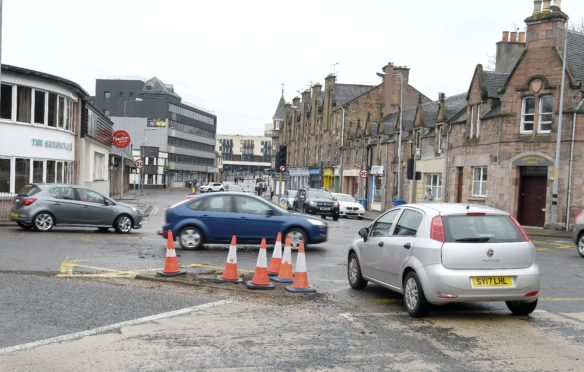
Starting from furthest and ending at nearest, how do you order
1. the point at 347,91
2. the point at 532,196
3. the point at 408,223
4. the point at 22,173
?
the point at 347,91 → the point at 532,196 → the point at 22,173 → the point at 408,223

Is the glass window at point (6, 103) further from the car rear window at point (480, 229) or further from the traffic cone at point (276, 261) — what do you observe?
the car rear window at point (480, 229)

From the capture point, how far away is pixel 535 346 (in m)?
6.56

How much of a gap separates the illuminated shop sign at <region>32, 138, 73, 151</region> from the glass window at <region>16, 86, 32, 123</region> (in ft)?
2.89

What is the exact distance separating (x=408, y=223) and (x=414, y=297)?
46.2 inches

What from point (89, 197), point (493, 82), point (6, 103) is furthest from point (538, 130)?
point (6, 103)

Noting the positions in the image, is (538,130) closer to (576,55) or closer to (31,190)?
(576,55)

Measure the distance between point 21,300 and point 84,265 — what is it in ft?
11.1

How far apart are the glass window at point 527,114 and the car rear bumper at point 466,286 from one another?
23.6m

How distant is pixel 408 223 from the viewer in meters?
8.55

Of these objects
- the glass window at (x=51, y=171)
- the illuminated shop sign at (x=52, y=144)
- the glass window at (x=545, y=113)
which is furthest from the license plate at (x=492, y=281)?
the glass window at (x=545, y=113)

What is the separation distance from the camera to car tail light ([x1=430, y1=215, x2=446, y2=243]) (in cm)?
774

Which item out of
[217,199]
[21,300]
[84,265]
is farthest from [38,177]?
[21,300]

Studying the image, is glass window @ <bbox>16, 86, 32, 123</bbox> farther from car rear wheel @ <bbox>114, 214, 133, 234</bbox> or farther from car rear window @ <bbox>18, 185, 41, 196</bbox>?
car rear wheel @ <bbox>114, 214, 133, 234</bbox>

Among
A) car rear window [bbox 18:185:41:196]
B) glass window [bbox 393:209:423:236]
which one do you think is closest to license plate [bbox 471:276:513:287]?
glass window [bbox 393:209:423:236]
